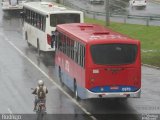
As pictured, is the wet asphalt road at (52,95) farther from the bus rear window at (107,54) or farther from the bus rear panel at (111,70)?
the bus rear window at (107,54)

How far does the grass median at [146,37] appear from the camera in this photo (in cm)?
3653

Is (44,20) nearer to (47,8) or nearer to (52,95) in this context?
(47,8)

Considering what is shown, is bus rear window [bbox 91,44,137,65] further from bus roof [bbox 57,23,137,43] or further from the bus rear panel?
bus roof [bbox 57,23,137,43]

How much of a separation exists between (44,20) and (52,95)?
11.8 m

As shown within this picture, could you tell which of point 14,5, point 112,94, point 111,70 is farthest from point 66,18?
point 14,5

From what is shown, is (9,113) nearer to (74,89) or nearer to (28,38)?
(74,89)

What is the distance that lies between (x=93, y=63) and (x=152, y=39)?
68.0ft

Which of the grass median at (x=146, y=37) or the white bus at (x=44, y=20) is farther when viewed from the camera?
the white bus at (x=44, y=20)

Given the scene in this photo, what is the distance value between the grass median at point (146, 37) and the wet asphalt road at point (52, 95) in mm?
2577

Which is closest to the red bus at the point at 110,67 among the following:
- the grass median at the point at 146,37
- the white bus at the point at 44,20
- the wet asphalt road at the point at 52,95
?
the wet asphalt road at the point at 52,95

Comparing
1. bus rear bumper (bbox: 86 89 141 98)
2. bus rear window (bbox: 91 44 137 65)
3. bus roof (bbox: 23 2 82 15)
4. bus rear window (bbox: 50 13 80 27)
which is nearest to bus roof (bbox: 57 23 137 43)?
bus rear window (bbox: 91 44 137 65)

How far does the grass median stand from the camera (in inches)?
1438

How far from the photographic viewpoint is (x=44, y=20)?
38.0m

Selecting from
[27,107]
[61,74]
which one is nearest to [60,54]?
[61,74]
